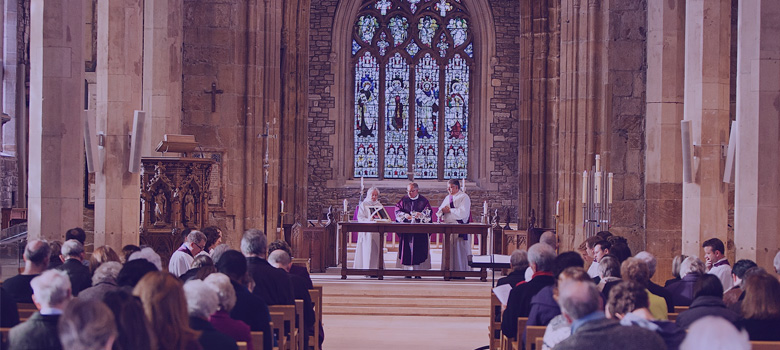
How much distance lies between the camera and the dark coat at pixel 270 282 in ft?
21.1

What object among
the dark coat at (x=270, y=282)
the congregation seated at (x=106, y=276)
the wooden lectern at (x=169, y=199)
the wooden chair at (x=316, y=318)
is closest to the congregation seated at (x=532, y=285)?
the dark coat at (x=270, y=282)

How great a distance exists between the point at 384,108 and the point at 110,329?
19362mm

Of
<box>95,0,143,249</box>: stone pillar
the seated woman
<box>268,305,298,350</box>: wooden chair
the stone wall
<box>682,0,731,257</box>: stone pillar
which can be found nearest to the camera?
the seated woman

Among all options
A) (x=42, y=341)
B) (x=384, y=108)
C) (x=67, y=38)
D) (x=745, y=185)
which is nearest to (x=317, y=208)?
(x=384, y=108)

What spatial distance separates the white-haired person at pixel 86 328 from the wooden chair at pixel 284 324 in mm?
2777

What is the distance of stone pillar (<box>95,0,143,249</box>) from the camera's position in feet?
32.4

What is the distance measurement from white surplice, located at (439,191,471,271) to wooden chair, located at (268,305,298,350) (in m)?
7.16

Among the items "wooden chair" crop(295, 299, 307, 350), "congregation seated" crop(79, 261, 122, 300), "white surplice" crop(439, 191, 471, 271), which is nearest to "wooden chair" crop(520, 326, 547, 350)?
"wooden chair" crop(295, 299, 307, 350)

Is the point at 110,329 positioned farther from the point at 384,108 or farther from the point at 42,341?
the point at 384,108

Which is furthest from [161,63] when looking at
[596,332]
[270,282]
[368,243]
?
[596,332]

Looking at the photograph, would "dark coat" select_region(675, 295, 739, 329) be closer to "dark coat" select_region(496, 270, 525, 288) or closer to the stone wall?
"dark coat" select_region(496, 270, 525, 288)

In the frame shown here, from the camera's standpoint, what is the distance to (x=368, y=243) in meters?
13.6

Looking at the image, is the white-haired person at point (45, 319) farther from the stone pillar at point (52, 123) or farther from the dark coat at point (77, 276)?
the stone pillar at point (52, 123)

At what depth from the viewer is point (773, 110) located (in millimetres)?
7848
